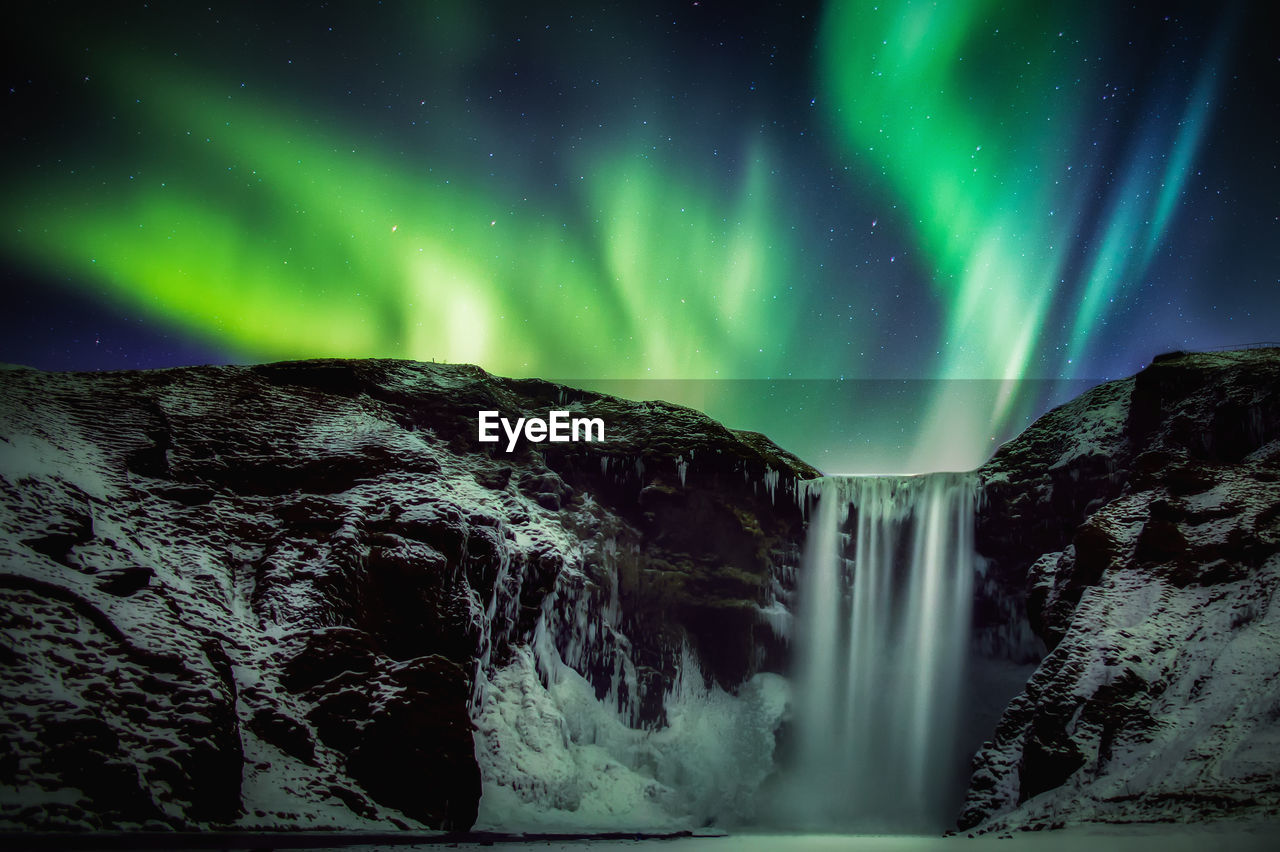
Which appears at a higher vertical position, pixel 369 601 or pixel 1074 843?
pixel 369 601

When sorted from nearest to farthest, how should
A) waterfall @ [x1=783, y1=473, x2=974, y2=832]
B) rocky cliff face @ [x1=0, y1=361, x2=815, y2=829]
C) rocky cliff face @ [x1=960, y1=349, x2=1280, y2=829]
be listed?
rocky cliff face @ [x1=0, y1=361, x2=815, y2=829]
rocky cliff face @ [x1=960, y1=349, x2=1280, y2=829]
waterfall @ [x1=783, y1=473, x2=974, y2=832]

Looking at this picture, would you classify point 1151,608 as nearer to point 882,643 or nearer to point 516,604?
point 882,643

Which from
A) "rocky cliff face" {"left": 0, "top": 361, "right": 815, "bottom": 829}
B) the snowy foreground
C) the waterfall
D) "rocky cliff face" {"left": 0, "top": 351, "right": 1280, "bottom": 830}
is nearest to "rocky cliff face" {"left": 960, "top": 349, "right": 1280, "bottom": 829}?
"rocky cliff face" {"left": 0, "top": 351, "right": 1280, "bottom": 830}

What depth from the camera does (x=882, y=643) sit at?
91.9 ft

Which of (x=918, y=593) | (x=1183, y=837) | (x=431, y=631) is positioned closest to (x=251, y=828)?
(x=431, y=631)

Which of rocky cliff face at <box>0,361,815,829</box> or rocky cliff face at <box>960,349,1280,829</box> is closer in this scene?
rocky cliff face at <box>0,361,815,829</box>

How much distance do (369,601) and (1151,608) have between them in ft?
69.9

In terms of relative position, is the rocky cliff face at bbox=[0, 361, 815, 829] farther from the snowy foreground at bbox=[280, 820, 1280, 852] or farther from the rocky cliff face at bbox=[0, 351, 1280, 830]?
the snowy foreground at bbox=[280, 820, 1280, 852]

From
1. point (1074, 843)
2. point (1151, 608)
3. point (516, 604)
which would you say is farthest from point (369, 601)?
point (1151, 608)

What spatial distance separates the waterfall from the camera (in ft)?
81.3

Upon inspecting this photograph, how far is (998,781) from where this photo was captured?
17.1 meters

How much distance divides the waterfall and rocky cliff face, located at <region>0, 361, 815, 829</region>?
1.86 metres

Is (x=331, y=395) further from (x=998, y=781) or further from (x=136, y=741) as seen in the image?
(x=998, y=781)

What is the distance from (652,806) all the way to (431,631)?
10.2 meters
